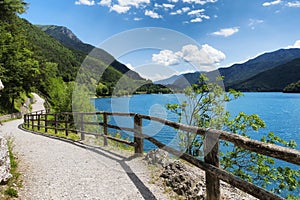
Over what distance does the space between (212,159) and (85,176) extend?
3329 mm

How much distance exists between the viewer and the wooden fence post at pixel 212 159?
A: 361 cm

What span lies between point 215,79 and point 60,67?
12342cm

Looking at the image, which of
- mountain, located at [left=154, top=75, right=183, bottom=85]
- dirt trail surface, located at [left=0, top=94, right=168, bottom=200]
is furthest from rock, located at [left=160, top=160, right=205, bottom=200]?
mountain, located at [left=154, top=75, right=183, bottom=85]

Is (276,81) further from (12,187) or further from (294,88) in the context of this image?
(12,187)

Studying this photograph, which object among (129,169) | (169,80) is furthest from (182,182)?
(169,80)

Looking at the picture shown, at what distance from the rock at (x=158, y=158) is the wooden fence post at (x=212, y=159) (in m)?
2.36

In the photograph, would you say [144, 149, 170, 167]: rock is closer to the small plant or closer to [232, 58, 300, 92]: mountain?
the small plant

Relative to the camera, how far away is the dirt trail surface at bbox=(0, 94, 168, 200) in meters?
4.69

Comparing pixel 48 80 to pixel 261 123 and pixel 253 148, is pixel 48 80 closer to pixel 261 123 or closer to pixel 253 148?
pixel 261 123

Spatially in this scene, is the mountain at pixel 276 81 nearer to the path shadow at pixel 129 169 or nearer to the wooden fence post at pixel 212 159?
the path shadow at pixel 129 169

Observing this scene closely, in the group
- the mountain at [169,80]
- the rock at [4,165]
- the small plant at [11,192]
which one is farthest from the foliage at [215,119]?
the small plant at [11,192]

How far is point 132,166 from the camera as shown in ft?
20.9

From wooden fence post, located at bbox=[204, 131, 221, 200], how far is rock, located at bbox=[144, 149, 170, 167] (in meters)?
2.36

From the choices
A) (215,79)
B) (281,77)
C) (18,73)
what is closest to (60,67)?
(18,73)
